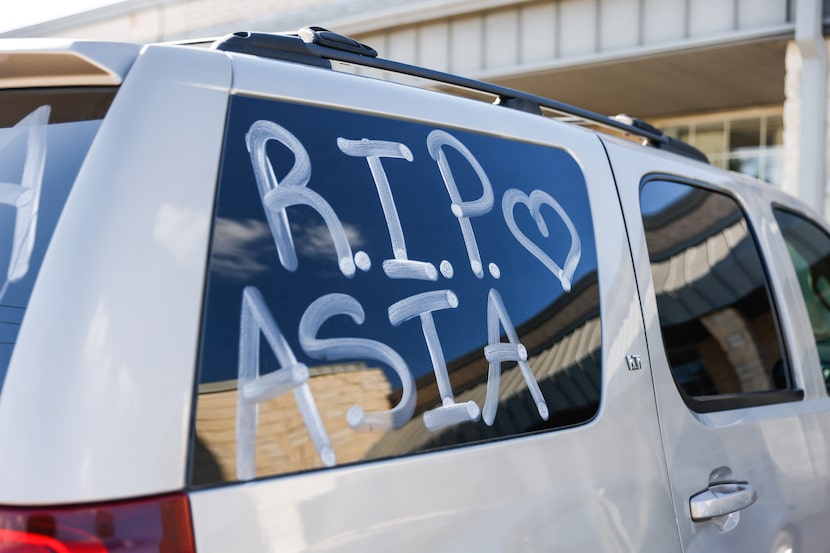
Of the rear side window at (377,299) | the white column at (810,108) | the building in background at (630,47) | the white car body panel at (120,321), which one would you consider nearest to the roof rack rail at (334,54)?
the rear side window at (377,299)

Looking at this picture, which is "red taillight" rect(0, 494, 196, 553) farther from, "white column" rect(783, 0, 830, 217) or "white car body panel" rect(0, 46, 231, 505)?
"white column" rect(783, 0, 830, 217)

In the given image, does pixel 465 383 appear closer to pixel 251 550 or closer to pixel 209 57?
pixel 251 550

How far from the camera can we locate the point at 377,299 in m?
1.59

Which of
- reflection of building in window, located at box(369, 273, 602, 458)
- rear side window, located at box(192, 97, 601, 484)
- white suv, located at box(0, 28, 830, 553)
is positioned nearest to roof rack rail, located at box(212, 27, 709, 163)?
white suv, located at box(0, 28, 830, 553)

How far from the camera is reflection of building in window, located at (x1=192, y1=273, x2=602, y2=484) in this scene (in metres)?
1.33

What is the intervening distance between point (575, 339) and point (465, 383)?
0.43 meters

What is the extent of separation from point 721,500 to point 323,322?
1.31 meters

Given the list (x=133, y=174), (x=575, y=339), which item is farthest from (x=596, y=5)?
(x=133, y=174)

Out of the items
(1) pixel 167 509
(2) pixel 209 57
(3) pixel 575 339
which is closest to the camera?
(1) pixel 167 509

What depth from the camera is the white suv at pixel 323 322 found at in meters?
1.26

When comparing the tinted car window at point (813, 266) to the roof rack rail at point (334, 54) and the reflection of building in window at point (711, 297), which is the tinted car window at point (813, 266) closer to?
the reflection of building in window at point (711, 297)

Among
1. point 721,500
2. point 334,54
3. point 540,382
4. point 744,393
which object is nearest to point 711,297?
point 744,393

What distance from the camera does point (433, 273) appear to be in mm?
1723

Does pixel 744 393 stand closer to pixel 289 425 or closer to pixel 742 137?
pixel 289 425
